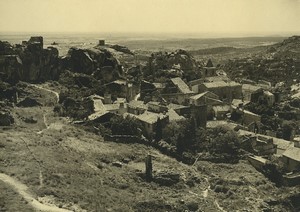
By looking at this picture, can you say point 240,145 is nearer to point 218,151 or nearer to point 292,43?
point 218,151

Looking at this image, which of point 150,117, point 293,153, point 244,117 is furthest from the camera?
Answer: point 244,117

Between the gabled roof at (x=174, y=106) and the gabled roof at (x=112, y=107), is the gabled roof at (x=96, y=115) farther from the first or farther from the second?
the gabled roof at (x=174, y=106)

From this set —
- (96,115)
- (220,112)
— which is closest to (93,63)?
(96,115)

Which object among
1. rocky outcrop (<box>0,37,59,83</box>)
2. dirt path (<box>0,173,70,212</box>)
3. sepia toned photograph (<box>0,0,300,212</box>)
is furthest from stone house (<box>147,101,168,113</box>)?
dirt path (<box>0,173,70,212</box>)

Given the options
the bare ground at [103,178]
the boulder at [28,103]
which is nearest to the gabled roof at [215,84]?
the bare ground at [103,178]

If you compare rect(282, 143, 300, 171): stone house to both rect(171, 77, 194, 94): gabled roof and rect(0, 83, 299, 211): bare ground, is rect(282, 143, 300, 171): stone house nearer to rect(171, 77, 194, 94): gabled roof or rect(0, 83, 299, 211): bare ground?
rect(0, 83, 299, 211): bare ground

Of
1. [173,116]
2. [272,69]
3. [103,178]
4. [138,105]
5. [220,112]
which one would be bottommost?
[103,178]

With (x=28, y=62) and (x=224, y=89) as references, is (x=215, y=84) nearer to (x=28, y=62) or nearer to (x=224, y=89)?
(x=224, y=89)
